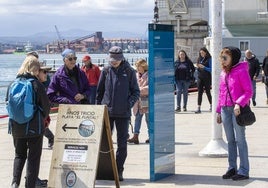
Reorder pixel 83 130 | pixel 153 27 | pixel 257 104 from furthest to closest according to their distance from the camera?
pixel 257 104 → pixel 153 27 → pixel 83 130

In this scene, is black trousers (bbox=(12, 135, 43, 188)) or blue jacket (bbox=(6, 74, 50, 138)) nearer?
blue jacket (bbox=(6, 74, 50, 138))

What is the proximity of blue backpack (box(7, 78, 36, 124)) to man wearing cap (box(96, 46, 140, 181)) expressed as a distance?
1.44 meters

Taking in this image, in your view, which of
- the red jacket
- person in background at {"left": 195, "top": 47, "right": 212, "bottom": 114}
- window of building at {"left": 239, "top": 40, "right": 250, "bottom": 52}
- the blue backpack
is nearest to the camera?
the blue backpack

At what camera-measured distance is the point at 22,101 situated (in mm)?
7949

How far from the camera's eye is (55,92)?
9.46 m

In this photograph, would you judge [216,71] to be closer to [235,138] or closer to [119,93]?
[235,138]

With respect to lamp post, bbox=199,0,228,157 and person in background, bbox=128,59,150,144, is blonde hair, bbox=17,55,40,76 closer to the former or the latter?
lamp post, bbox=199,0,228,157

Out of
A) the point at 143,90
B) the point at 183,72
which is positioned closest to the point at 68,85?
the point at 143,90

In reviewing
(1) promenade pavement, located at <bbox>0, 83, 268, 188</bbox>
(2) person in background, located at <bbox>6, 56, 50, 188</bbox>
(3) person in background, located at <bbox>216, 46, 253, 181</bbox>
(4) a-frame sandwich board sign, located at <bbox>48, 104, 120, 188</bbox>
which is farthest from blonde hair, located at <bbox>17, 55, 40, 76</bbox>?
(3) person in background, located at <bbox>216, 46, 253, 181</bbox>

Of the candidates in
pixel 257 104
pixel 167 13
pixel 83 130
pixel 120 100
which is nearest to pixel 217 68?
pixel 120 100

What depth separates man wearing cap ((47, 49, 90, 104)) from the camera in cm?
933

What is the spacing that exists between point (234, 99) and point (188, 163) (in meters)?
2.02

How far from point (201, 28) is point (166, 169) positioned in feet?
207

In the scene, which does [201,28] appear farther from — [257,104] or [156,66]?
[156,66]
